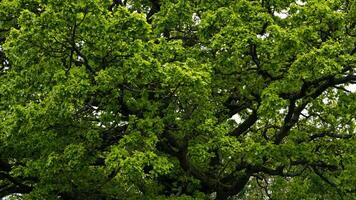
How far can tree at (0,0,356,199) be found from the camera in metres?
12.7

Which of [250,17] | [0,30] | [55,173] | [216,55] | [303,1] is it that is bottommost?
[55,173]

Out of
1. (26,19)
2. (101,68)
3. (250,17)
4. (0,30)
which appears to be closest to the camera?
(26,19)

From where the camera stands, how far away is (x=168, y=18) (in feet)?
50.6

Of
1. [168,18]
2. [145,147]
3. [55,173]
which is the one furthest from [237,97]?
[55,173]

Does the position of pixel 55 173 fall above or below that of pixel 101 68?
below

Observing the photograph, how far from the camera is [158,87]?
569 inches

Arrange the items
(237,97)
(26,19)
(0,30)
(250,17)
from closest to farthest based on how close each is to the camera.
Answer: (26,19) < (250,17) < (0,30) < (237,97)

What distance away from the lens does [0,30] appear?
55.3 ft

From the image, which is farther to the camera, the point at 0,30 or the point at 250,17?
the point at 0,30

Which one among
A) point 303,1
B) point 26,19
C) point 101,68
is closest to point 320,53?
point 303,1

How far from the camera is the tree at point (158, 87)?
1273 centimetres

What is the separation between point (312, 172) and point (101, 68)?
9.42 meters

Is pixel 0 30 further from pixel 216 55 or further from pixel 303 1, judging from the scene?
pixel 303 1

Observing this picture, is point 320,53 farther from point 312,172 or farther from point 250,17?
point 312,172
